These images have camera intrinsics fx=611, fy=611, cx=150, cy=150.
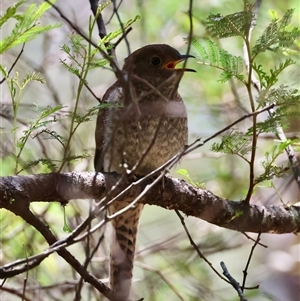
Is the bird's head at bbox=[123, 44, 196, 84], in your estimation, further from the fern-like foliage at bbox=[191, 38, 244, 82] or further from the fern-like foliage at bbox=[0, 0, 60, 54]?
the fern-like foliage at bbox=[0, 0, 60, 54]

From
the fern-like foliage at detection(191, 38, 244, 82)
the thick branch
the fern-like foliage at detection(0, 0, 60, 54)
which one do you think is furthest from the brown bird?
the fern-like foliage at detection(0, 0, 60, 54)

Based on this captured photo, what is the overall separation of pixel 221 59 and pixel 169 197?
0.84 m

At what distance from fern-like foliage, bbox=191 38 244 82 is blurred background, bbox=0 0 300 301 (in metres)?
1.14

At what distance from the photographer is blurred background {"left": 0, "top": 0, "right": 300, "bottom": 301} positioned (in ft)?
13.9

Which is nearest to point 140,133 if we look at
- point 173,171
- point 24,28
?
point 24,28

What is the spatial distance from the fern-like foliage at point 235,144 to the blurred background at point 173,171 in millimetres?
1104

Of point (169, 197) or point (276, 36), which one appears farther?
point (169, 197)

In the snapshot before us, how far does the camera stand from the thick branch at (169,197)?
8.25 ft

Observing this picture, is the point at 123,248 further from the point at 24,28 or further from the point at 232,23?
the point at 24,28

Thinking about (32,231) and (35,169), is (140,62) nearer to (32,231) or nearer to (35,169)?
(35,169)

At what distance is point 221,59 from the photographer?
8.83 feet

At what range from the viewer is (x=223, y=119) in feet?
17.4

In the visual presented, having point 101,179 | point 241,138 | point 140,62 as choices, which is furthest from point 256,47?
point 140,62

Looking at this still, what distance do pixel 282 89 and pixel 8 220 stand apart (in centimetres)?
234
